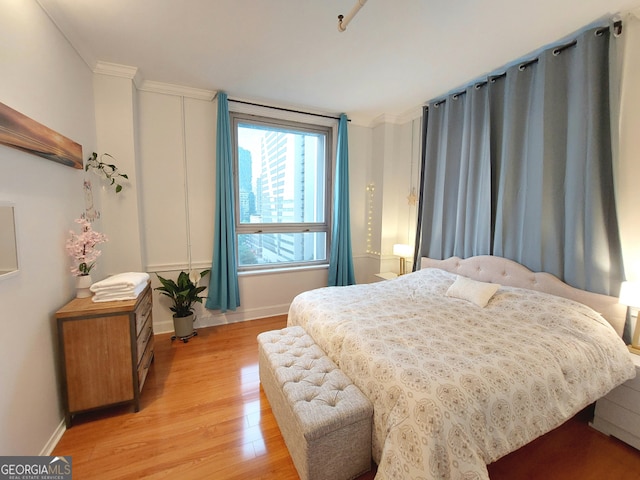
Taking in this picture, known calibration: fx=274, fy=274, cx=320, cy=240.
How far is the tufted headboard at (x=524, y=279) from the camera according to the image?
1.82 metres

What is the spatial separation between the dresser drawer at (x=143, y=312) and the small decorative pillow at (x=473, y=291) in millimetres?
2446

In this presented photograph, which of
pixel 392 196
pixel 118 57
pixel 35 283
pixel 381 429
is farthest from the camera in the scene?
pixel 392 196

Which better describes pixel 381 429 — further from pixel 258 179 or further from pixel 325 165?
pixel 325 165

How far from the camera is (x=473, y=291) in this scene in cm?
222

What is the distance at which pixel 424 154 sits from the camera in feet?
11.0

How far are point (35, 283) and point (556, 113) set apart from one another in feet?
12.1

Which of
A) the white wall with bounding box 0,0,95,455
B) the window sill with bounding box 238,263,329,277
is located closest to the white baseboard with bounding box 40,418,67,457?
the white wall with bounding box 0,0,95,455

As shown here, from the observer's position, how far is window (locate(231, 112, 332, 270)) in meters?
3.44

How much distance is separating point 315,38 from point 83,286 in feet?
8.10

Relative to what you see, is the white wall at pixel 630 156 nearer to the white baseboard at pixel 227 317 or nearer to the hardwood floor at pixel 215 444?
the hardwood floor at pixel 215 444

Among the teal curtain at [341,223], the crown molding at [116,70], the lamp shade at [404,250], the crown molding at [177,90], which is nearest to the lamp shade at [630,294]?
the lamp shade at [404,250]

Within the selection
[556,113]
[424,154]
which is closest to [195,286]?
[424,154]

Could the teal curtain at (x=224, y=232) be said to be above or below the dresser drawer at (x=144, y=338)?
above

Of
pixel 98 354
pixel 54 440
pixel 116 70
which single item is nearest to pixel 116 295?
pixel 98 354
